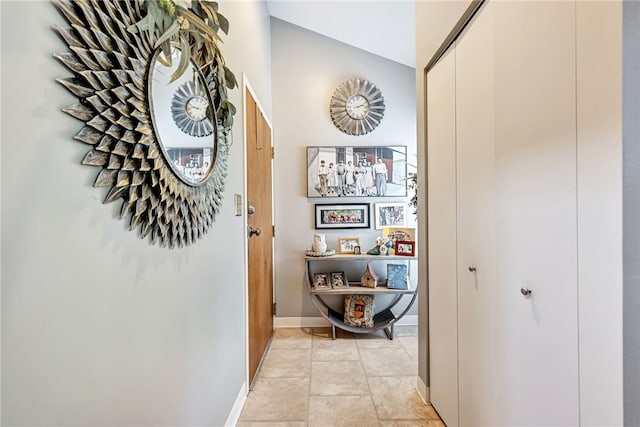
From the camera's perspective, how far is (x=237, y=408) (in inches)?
65.9

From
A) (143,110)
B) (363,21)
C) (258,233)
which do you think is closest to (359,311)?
(258,233)

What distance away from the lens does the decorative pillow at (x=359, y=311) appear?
2.71m

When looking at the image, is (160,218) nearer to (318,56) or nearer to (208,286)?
(208,286)

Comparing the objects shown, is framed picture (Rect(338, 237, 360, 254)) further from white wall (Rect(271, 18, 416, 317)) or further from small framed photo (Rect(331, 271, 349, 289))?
small framed photo (Rect(331, 271, 349, 289))

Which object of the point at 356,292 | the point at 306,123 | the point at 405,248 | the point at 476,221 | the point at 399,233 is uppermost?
the point at 306,123

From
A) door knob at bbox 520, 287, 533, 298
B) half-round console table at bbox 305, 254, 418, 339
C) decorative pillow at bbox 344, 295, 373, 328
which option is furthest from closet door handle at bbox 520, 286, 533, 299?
decorative pillow at bbox 344, 295, 373, 328

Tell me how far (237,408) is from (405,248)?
185 cm

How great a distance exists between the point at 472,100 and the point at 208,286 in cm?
144

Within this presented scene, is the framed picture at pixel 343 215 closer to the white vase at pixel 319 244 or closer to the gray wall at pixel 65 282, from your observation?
the white vase at pixel 319 244

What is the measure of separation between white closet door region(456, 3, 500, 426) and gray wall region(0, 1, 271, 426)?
120cm

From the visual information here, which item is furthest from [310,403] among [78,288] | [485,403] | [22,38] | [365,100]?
[365,100]

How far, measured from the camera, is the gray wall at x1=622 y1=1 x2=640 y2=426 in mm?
625

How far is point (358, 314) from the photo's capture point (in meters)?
2.72

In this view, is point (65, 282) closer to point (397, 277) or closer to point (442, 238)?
point (442, 238)
